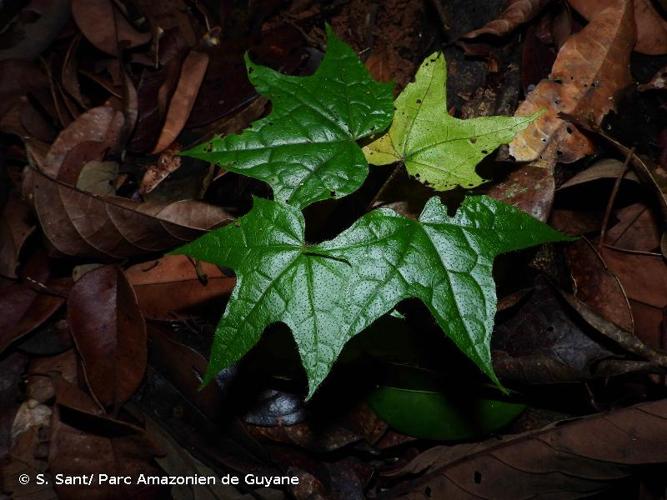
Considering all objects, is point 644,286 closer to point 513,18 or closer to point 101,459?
point 513,18

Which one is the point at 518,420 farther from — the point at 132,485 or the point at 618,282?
the point at 132,485

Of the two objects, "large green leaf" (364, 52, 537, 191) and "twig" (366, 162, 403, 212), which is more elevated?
"large green leaf" (364, 52, 537, 191)

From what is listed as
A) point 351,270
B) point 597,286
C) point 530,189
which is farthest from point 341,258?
point 597,286

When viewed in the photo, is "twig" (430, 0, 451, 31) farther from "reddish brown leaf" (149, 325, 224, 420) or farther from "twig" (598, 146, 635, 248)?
"reddish brown leaf" (149, 325, 224, 420)

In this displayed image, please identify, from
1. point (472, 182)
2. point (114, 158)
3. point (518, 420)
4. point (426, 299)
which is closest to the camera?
point (426, 299)

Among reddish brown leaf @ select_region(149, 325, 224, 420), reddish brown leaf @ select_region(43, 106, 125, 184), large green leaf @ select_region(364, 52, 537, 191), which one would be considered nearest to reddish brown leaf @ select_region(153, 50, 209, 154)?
reddish brown leaf @ select_region(43, 106, 125, 184)

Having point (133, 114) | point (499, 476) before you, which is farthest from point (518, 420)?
point (133, 114)
